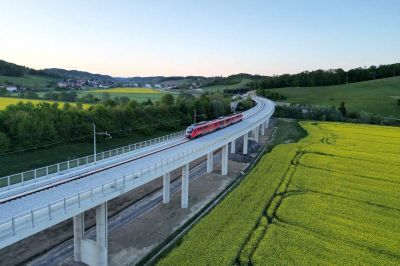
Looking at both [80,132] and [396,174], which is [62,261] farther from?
[396,174]

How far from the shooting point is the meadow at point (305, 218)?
30.4 meters

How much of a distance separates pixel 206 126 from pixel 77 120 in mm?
31432

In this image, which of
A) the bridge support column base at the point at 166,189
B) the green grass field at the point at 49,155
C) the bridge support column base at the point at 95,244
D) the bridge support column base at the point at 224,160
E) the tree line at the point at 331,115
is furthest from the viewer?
the tree line at the point at 331,115

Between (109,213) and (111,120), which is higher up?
(111,120)

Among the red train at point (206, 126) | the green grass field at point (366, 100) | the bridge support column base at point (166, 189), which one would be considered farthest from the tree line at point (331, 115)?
the bridge support column base at point (166, 189)

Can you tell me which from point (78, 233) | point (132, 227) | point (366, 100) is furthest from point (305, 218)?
point (366, 100)

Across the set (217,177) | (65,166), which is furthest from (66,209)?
(217,177)

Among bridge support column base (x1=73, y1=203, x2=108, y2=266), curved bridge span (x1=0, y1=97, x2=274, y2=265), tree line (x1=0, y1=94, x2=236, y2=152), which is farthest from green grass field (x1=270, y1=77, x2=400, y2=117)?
bridge support column base (x1=73, y1=203, x2=108, y2=266)

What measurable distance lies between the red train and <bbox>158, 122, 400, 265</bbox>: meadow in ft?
39.7

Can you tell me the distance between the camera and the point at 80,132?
2938 inches

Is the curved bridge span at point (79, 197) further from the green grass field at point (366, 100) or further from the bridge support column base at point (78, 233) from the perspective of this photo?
the green grass field at point (366, 100)

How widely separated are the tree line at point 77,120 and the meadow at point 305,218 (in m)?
40.5

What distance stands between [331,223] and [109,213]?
27104 mm

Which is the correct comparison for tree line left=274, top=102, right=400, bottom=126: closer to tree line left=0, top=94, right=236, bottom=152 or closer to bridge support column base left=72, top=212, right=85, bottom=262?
tree line left=0, top=94, right=236, bottom=152
